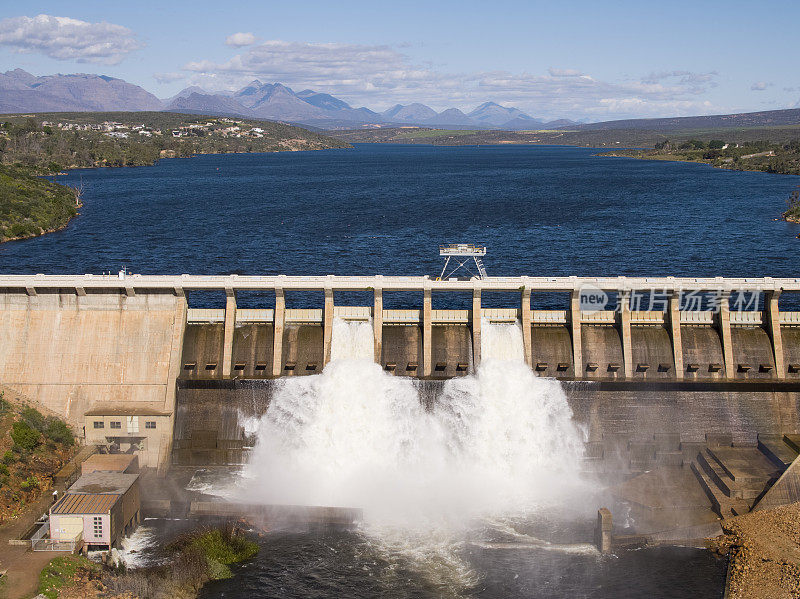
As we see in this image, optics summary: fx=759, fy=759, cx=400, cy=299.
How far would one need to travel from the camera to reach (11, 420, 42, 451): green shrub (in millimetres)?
50438

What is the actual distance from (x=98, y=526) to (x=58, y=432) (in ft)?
41.9

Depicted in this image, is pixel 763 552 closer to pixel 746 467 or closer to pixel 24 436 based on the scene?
pixel 746 467

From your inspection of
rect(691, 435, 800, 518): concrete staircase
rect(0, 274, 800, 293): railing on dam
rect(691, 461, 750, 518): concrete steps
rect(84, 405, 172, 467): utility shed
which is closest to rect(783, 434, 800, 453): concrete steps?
rect(691, 435, 800, 518): concrete staircase

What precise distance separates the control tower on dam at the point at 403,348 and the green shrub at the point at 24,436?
3.52 meters

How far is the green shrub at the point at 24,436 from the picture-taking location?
50.4 m

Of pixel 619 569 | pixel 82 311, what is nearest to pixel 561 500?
pixel 619 569

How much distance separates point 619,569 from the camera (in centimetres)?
4297

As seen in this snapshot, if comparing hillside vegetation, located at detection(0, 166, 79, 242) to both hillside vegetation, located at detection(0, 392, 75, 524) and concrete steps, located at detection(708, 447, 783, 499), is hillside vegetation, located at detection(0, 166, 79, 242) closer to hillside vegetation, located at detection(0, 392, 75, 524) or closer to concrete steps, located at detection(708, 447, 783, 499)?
hillside vegetation, located at detection(0, 392, 75, 524)

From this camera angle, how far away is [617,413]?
54781 millimetres

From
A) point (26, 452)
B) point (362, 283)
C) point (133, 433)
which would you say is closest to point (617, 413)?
point (362, 283)

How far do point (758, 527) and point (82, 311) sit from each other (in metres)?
48.6

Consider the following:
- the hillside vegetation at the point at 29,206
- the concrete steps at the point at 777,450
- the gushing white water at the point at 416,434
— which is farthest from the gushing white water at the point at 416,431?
the hillside vegetation at the point at 29,206

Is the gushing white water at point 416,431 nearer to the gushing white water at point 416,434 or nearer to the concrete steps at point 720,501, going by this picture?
the gushing white water at point 416,434

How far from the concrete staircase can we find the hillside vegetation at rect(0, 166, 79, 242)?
112479 millimetres
